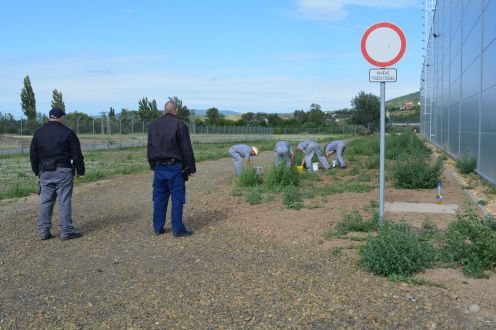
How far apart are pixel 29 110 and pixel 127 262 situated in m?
72.4

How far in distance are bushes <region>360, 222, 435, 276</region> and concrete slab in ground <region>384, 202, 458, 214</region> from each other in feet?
10.5

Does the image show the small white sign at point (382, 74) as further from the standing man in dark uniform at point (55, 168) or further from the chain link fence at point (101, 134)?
the chain link fence at point (101, 134)

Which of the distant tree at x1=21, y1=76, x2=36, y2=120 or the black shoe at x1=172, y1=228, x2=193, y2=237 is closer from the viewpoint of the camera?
the black shoe at x1=172, y1=228, x2=193, y2=237

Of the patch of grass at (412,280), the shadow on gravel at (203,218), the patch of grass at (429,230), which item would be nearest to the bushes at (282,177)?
the shadow on gravel at (203,218)

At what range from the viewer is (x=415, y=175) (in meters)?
11.7

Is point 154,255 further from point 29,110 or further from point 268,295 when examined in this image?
point 29,110

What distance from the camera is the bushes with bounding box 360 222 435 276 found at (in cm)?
539

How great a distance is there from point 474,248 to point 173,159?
12.7 ft

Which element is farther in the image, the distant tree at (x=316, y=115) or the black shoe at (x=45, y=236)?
the distant tree at (x=316, y=115)

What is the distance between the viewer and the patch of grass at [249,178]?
40.9 ft

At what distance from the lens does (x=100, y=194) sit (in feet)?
39.4

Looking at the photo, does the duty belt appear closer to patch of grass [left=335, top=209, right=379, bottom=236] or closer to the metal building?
patch of grass [left=335, top=209, right=379, bottom=236]

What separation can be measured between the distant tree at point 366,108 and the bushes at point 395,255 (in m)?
88.3

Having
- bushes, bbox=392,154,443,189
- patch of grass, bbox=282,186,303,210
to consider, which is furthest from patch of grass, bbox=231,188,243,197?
bushes, bbox=392,154,443,189
